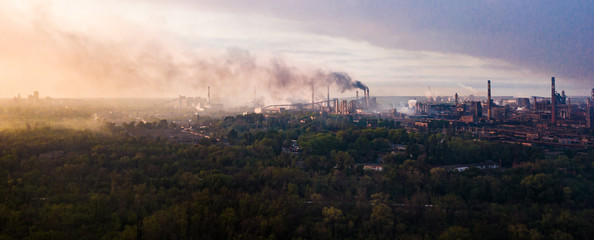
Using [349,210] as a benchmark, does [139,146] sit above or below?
above

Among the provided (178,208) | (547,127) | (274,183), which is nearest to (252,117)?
(547,127)

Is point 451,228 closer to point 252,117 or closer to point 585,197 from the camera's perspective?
point 585,197

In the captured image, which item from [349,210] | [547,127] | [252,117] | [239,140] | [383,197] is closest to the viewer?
[349,210]

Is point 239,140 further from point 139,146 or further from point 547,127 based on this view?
point 547,127

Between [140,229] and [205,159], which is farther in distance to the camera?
[205,159]

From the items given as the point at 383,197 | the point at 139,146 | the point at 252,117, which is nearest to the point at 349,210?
the point at 383,197

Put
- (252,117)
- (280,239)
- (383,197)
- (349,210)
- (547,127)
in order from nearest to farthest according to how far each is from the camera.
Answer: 1. (280,239)
2. (349,210)
3. (383,197)
4. (547,127)
5. (252,117)
